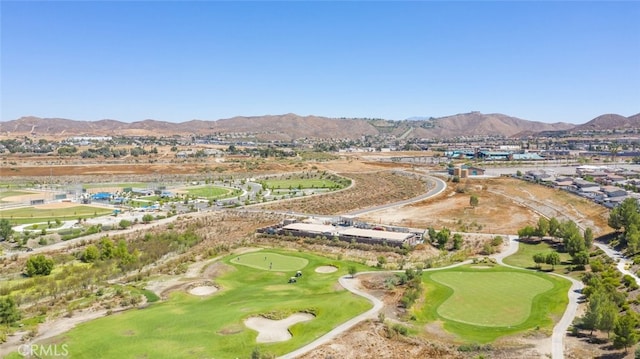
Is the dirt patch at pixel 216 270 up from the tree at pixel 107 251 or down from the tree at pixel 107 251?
down

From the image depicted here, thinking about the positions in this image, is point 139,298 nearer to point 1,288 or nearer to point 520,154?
point 1,288

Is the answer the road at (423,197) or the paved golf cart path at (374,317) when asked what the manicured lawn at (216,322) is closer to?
the paved golf cart path at (374,317)

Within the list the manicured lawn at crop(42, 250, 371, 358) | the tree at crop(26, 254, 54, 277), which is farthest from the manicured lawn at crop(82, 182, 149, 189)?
the manicured lawn at crop(42, 250, 371, 358)

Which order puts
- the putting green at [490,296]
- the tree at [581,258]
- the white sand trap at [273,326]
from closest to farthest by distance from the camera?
1. the white sand trap at [273,326]
2. the putting green at [490,296]
3. the tree at [581,258]

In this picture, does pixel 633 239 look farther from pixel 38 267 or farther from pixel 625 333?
pixel 38 267

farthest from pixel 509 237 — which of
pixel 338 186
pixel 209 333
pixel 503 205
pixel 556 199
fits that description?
pixel 338 186

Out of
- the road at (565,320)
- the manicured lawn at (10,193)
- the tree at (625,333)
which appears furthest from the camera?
the manicured lawn at (10,193)

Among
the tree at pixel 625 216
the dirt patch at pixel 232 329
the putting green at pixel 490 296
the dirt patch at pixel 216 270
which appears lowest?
the dirt patch at pixel 216 270

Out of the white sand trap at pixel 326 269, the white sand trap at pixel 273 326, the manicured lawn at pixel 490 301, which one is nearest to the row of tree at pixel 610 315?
the manicured lawn at pixel 490 301
